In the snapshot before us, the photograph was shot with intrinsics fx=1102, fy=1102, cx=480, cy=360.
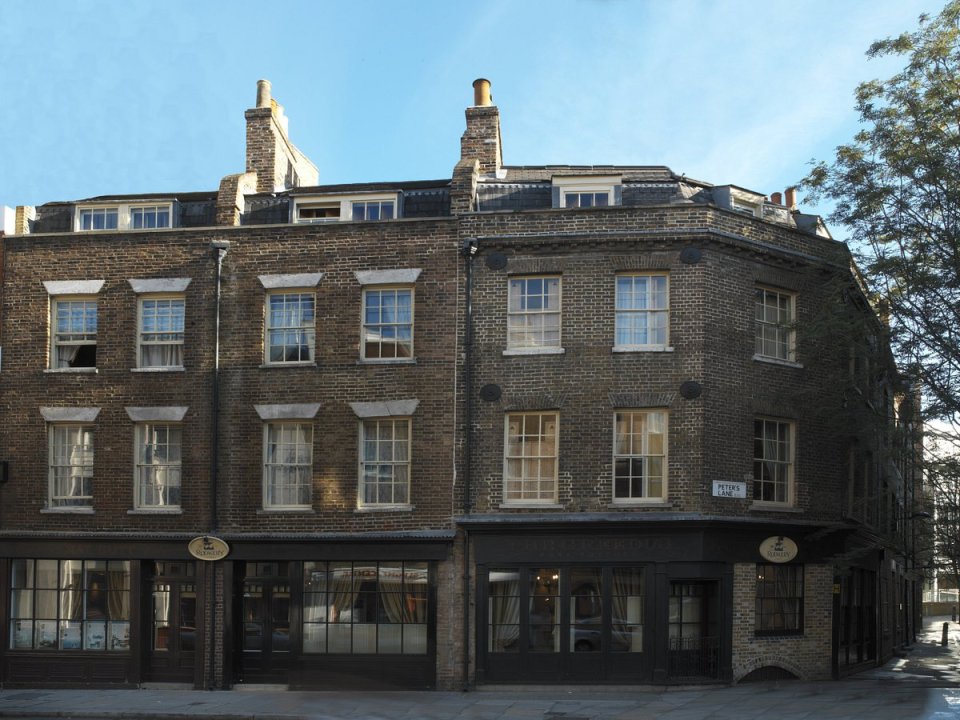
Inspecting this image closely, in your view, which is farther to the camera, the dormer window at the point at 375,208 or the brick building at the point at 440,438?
the dormer window at the point at 375,208

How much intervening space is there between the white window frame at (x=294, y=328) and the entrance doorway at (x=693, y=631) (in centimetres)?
896

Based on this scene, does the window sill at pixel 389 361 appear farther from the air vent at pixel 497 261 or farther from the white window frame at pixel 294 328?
the air vent at pixel 497 261

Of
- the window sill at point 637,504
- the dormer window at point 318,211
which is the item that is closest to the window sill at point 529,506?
the window sill at point 637,504

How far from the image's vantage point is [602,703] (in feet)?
66.4

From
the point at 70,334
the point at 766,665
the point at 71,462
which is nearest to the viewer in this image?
the point at 766,665

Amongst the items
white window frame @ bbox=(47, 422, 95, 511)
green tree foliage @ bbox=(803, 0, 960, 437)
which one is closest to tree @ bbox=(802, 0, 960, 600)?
green tree foliage @ bbox=(803, 0, 960, 437)

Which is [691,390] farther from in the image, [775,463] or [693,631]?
[693,631]

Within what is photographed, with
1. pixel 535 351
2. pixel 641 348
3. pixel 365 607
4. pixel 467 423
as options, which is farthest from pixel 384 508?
pixel 641 348

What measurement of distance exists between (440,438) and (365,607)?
383 centimetres

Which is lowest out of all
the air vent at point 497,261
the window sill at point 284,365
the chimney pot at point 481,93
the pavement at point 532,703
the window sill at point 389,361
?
the pavement at point 532,703

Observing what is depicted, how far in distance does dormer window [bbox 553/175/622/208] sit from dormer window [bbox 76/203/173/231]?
8823 mm

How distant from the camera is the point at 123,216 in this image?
82.4 feet

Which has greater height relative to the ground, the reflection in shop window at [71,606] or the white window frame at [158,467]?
the white window frame at [158,467]

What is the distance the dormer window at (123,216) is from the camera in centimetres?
2511
